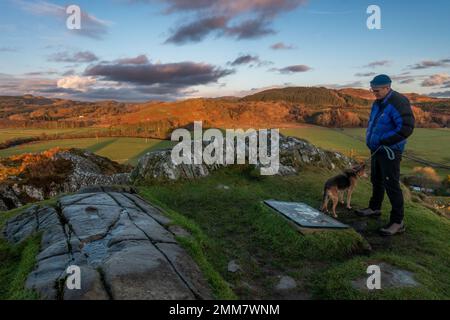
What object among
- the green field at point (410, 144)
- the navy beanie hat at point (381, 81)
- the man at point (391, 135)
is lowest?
the green field at point (410, 144)

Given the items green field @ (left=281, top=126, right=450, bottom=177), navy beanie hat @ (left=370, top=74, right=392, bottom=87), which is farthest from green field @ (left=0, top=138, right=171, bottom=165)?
navy beanie hat @ (left=370, top=74, right=392, bottom=87)

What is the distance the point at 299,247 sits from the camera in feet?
30.9

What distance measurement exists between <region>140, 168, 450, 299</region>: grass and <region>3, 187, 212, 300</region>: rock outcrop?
152 cm

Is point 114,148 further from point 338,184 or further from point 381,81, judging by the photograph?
point 381,81

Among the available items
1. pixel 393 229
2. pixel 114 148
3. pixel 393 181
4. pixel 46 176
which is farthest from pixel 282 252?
pixel 114 148

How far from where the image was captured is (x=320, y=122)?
461ft

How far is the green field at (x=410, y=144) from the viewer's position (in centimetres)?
8559

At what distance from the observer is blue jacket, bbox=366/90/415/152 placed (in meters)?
10.1

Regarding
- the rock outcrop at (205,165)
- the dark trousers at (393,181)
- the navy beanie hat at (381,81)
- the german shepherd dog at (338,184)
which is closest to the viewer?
the navy beanie hat at (381,81)

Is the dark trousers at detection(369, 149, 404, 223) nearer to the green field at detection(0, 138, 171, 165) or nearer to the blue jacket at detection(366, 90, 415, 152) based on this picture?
the blue jacket at detection(366, 90, 415, 152)

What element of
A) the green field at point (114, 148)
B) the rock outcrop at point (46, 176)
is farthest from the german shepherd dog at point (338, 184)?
the green field at point (114, 148)

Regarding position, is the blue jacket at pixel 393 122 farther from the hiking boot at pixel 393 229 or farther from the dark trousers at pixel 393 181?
the hiking boot at pixel 393 229

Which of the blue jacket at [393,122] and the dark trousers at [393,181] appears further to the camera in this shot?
the dark trousers at [393,181]
